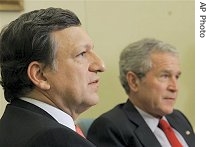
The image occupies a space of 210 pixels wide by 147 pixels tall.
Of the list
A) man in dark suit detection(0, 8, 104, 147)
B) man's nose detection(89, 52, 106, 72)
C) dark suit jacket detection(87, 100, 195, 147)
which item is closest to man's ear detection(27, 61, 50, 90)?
man in dark suit detection(0, 8, 104, 147)

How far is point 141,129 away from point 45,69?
0.82m

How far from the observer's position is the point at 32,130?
0.96 meters

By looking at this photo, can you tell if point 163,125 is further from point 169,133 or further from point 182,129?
point 182,129

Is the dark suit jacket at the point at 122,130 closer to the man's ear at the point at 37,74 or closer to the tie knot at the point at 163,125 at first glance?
the tie knot at the point at 163,125

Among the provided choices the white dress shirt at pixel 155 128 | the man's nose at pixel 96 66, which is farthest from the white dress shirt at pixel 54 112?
the white dress shirt at pixel 155 128

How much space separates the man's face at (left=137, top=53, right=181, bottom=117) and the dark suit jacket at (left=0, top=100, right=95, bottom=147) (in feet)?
3.10

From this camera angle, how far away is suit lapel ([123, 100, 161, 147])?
1.80m

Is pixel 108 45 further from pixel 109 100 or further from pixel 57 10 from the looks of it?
pixel 57 10

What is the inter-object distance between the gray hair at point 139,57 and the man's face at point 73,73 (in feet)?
2.45

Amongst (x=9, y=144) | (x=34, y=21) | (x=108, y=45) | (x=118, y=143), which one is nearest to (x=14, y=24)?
(x=34, y=21)

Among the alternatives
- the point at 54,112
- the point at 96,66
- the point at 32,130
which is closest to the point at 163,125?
the point at 96,66

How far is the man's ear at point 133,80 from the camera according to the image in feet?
6.48

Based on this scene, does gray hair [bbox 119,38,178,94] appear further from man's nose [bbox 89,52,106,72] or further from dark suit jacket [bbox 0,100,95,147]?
dark suit jacket [bbox 0,100,95,147]

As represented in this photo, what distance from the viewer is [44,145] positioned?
0.91 m
